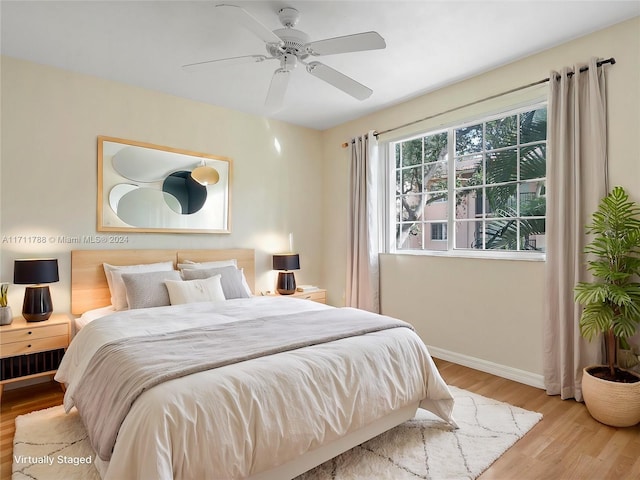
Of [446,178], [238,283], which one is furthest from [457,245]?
[238,283]

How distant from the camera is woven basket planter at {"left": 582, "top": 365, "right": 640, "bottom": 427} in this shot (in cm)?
224

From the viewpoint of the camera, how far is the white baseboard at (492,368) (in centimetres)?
298

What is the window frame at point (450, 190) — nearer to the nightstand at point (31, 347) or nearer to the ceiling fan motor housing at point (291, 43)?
the ceiling fan motor housing at point (291, 43)

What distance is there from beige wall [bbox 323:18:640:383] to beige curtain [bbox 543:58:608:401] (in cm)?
12

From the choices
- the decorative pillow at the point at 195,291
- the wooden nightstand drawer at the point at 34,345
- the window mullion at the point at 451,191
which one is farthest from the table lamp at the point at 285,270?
the wooden nightstand drawer at the point at 34,345

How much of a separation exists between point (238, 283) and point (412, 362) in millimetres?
1917

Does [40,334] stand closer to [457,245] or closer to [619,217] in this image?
[457,245]

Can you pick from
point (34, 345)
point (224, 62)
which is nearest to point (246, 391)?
point (224, 62)

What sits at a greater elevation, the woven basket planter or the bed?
the bed

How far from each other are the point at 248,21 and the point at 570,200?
252 centimetres

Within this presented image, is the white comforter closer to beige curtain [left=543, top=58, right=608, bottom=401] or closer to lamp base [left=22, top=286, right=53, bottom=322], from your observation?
lamp base [left=22, top=286, right=53, bottom=322]

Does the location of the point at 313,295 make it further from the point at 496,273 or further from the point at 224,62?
the point at 224,62

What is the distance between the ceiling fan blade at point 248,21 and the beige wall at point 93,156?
6.50 ft

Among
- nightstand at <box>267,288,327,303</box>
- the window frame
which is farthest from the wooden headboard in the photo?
the window frame
